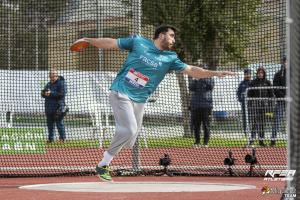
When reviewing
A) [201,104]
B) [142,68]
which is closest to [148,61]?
[142,68]

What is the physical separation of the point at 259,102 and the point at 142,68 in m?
7.13

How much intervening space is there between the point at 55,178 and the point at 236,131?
21.9 ft

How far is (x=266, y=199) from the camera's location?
31.5ft

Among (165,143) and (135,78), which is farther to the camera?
(165,143)

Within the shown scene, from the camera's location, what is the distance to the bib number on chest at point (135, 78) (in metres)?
10.5

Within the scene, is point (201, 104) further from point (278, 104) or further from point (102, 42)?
point (102, 42)

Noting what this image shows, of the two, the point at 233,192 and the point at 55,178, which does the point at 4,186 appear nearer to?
the point at 55,178

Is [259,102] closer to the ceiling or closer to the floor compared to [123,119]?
closer to the floor

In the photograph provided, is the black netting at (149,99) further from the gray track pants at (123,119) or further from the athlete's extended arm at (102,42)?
the athlete's extended arm at (102,42)

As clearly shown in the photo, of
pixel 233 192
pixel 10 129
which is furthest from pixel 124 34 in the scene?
pixel 233 192

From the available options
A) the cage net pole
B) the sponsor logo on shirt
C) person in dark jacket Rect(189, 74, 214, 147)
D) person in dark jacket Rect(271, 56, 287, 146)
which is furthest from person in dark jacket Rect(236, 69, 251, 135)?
the cage net pole

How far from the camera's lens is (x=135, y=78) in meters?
10.5

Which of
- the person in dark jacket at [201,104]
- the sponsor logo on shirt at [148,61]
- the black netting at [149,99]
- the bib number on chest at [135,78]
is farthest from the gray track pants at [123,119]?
the person in dark jacket at [201,104]

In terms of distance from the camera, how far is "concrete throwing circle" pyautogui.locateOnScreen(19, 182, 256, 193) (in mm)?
10922
